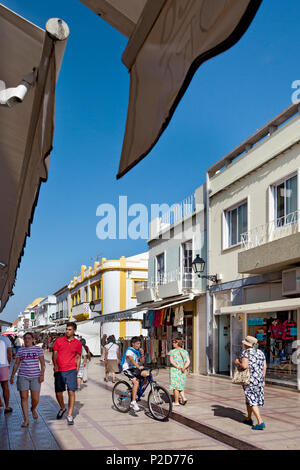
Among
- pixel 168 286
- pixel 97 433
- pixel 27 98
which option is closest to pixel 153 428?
pixel 97 433

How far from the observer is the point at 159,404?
9.91m

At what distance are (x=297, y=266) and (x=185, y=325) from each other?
9.68 metres

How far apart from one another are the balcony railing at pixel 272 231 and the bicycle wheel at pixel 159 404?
22.6 feet

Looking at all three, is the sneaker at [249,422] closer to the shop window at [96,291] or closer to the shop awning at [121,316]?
the shop awning at [121,316]

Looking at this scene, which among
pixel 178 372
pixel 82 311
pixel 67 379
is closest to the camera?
pixel 67 379

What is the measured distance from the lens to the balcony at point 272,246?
46.8 feet

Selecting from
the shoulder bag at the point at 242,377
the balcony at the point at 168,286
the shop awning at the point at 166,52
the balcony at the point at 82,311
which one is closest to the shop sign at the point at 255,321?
the balcony at the point at 168,286

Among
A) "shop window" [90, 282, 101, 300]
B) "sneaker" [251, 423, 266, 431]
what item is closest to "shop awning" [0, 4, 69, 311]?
"sneaker" [251, 423, 266, 431]

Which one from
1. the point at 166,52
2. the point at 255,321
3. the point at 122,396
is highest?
the point at 166,52

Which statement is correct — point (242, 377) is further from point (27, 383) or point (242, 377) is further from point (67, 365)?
point (27, 383)

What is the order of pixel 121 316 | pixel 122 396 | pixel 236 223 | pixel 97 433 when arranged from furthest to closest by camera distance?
pixel 121 316 < pixel 236 223 < pixel 122 396 < pixel 97 433

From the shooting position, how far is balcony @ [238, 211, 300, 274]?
14275 mm

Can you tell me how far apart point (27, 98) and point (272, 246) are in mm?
12328
